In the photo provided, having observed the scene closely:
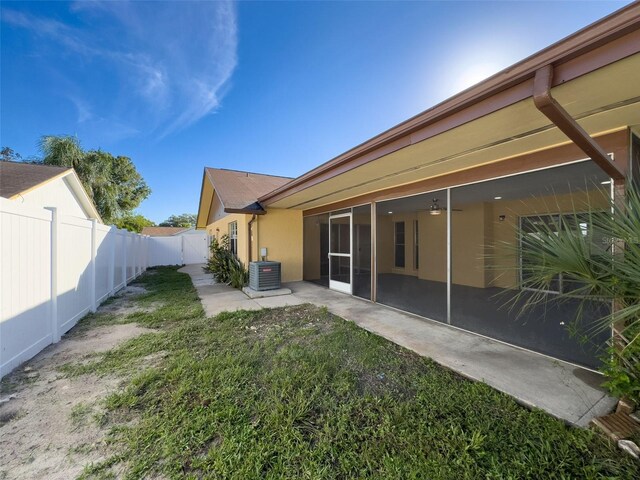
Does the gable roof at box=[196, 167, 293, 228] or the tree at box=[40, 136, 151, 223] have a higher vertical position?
the tree at box=[40, 136, 151, 223]

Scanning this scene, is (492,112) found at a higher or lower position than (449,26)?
lower

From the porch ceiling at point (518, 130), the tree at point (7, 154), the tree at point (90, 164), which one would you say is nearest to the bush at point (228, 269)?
the porch ceiling at point (518, 130)

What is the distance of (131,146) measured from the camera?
19438 mm

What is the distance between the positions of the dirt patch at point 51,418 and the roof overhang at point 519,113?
3.99 metres

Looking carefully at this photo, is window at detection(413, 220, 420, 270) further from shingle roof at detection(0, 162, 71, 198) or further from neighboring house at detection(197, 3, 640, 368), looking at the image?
shingle roof at detection(0, 162, 71, 198)

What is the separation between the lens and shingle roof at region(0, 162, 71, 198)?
7688mm

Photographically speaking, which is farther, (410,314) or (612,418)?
(410,314)

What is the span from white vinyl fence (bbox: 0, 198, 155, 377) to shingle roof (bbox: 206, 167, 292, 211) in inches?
142

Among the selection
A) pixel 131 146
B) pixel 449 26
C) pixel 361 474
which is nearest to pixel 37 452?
pixel 361 474

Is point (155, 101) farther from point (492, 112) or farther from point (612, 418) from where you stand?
point (612, 418)

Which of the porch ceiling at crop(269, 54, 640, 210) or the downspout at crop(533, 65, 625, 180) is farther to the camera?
the porch ceiling at crop(269, 54, 640, 210)

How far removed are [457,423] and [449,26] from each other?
23.3ft

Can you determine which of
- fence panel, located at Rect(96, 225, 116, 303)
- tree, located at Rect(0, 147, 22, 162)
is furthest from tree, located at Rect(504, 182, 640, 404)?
tree, located at Rect(0, 147, 22, 162)

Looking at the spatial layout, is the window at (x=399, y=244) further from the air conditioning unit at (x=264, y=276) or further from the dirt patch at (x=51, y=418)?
the dirt patch at (x=51, y=418)
